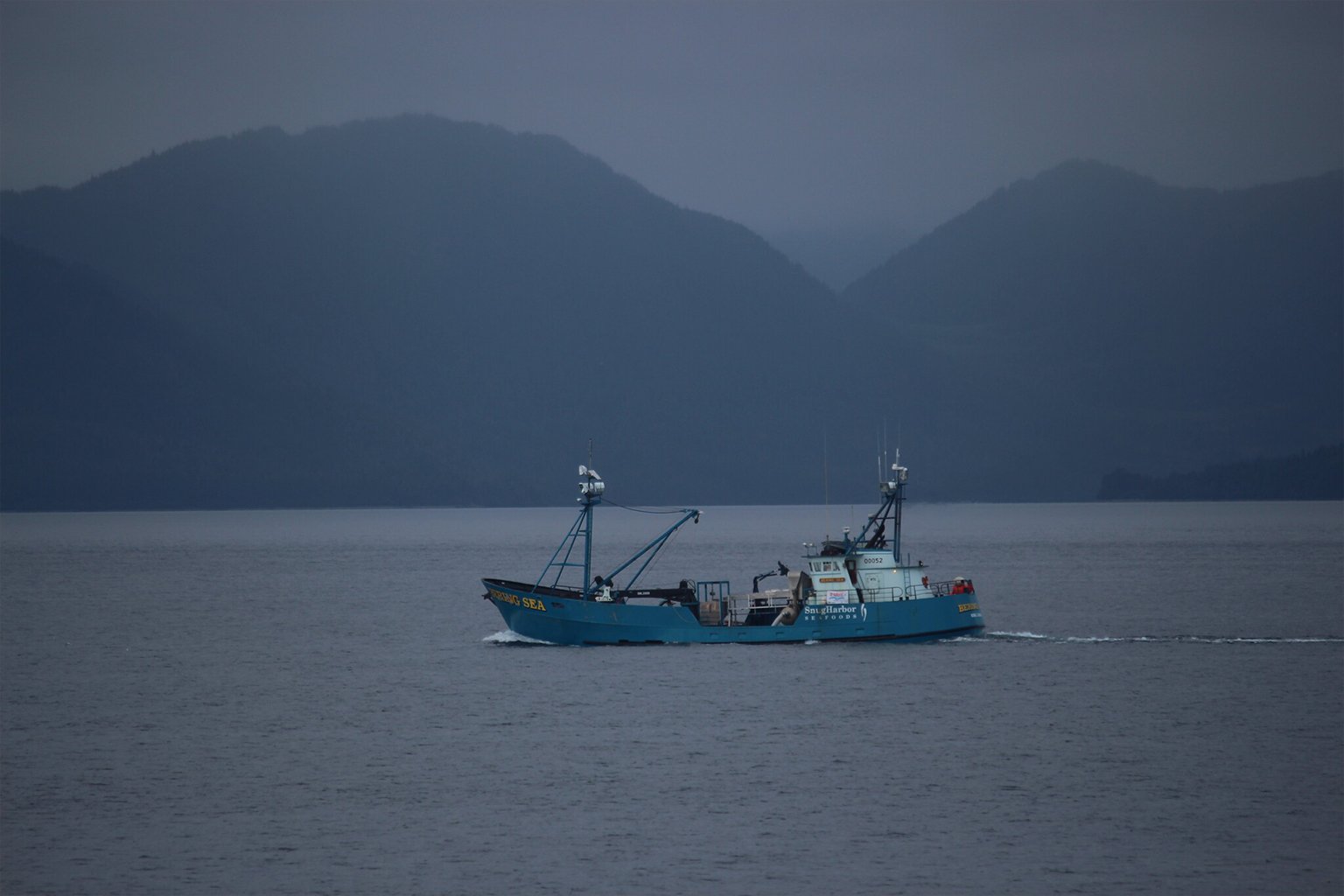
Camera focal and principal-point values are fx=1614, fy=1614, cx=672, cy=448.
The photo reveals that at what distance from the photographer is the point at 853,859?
1698 inches

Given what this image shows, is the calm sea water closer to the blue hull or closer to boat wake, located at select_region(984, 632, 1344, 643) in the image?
boat wake, located at select_region(984, 632, 1344, 643)

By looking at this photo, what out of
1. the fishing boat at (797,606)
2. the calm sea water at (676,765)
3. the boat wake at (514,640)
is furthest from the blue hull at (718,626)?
the boat wake at (514,640)

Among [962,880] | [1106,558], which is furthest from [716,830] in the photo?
[1106,558]

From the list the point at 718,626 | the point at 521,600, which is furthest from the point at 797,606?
the point at 521,600

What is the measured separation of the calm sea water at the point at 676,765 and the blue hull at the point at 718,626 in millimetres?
1601

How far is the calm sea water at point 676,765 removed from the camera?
140 ft

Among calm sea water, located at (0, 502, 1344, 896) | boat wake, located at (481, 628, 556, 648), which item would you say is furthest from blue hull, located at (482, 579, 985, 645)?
boat wake, located at (481, 628, 556, 648)

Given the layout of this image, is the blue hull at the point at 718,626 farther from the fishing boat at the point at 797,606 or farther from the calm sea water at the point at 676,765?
the calm sea water at the point at 676,765

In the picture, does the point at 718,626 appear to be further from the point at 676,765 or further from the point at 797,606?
the point at 676,765

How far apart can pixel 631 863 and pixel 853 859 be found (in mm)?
5917

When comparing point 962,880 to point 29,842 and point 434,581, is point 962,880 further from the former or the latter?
point 434,581

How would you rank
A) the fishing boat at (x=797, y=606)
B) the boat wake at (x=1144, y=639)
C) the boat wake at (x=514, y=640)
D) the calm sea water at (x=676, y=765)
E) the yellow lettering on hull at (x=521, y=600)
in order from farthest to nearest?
1. the boat wake at (x=1144, y=639)
2. the boat wake at (x=514, y=640)
3. the yellow lettering on hull at (x=521, y=600)
4. the fishing boat at (x=797, y=606)
5. the calm sea water at (x=676, y=765)

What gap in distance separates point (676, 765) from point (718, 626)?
23967 millimetres

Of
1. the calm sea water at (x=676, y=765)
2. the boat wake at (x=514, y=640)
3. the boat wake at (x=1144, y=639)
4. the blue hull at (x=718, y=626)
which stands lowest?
the calm sea water at (x=676, y=765)
